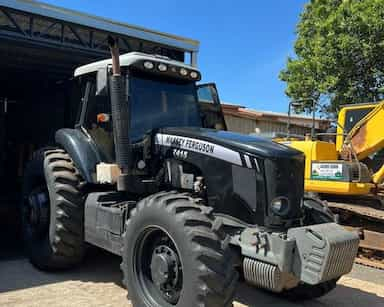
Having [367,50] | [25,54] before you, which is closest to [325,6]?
[367,50]

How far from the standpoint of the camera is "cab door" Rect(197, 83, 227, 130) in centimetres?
572

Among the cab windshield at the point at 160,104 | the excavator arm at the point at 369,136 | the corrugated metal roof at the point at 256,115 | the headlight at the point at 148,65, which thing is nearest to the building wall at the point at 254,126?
the corrugated metal roof at the point at 256,115

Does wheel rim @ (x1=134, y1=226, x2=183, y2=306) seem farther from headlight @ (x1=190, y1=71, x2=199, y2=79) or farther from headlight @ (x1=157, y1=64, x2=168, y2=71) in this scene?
headlight @ (x1=190, y1=71, x2=199, y2=79)

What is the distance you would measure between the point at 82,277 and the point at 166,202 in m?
2.17

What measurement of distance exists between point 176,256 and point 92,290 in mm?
1558

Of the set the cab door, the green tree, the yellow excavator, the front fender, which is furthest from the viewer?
the green tree

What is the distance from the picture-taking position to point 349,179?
7.21m

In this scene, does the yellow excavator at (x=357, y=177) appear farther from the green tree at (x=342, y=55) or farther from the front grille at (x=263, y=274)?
the green tree at (x=342, y=55)

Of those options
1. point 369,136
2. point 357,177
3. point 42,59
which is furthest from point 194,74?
point 42,59

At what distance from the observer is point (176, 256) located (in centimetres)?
393

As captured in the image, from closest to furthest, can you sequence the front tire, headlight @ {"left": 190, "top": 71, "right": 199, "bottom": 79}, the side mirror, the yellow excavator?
1. the front tire
2. the side mirror
3. headlight @ {"left": 190, "top": 71, "right": 199, "bottom": 79}
4. the yellow excavator

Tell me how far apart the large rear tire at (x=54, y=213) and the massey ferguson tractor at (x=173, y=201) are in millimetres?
16

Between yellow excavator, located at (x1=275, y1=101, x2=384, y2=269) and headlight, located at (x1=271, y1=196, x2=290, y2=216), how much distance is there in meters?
3.55

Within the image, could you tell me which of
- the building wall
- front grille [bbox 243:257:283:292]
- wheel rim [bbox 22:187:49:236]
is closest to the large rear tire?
wheel rim [bbox 22:187:49:236]
